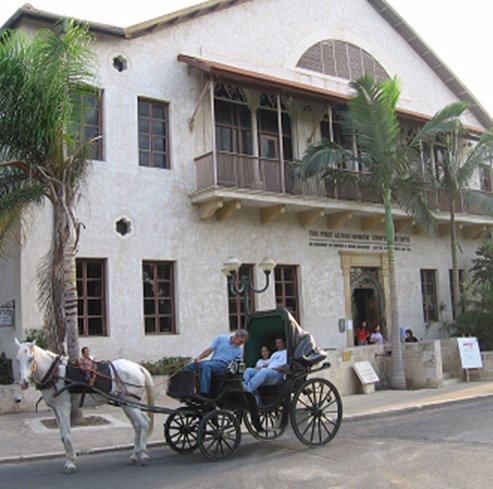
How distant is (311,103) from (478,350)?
8421mm

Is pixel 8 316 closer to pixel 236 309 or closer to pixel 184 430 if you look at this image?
pixel 236 309

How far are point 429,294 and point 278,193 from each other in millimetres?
8072

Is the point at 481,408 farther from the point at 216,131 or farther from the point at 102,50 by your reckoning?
the point at 102,50

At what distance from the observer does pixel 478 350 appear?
1889cm

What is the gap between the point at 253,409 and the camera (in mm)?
9094

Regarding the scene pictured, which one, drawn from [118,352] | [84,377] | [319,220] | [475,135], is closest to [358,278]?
[319,220]

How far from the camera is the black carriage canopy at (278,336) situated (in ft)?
31.9

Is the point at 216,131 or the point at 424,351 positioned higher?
the point at 216,131

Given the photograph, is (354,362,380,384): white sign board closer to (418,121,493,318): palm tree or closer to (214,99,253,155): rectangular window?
(418,121,493,318): palm tree

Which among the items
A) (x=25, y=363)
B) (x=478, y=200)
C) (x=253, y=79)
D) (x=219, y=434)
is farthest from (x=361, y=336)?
(x=25, y=363)

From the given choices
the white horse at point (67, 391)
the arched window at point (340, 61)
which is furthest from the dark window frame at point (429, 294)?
the white horse at point (67, 391)

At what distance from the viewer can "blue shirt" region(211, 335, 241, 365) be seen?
9508 mm

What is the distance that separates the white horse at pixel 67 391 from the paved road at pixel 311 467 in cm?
34

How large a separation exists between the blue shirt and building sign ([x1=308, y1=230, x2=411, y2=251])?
1040cm
